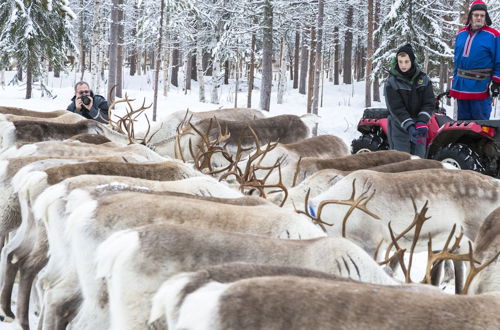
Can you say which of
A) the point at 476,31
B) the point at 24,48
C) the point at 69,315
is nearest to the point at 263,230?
the point at 69,315

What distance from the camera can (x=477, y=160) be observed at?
314 inches

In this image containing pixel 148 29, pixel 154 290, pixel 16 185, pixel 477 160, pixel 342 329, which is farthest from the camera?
pixel 148 29

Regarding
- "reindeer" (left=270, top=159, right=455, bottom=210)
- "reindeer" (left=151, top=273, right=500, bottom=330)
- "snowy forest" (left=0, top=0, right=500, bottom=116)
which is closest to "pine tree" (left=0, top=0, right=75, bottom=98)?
"snowy forest" (left=0, top=0, right=500, bottom=116)

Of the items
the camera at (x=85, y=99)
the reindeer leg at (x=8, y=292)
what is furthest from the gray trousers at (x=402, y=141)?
the reindeer leg at (x=8, y=292)

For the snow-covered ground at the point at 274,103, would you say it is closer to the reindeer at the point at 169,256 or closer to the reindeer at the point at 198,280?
the reindeer at the point at 169,256

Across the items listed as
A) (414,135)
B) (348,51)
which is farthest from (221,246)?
(348,51)

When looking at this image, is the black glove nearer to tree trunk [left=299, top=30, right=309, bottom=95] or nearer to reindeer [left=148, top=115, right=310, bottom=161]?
reindeer [left=148, top=115, right=310, bottom=161]

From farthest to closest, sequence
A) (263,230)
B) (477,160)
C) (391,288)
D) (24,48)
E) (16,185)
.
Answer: (24,48) → (477,160) → (16,185) → (263,230) → (391,288)

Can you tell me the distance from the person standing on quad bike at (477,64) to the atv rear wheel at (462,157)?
83 centimetres

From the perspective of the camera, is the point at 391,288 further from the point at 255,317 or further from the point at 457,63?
the point at 457,63

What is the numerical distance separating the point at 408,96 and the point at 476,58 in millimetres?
1267

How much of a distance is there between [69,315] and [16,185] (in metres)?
1.43

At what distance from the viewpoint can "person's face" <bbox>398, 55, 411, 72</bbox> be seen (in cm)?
766

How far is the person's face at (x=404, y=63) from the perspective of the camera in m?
7.66
